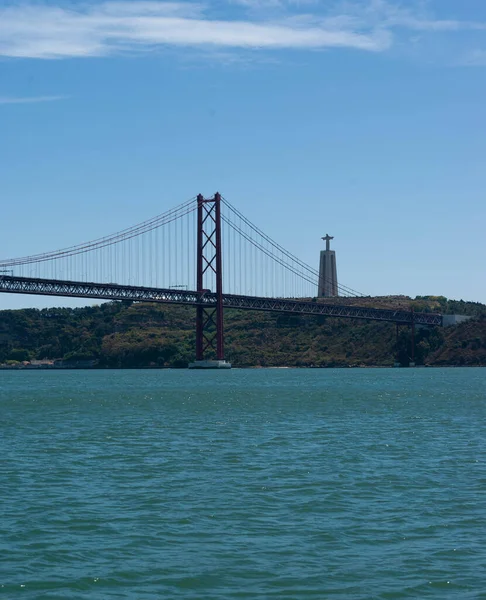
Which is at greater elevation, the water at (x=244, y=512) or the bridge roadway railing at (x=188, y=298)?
the bridge roadway railing at (x=188, y=298)

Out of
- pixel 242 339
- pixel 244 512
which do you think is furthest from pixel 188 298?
pixel 244 512

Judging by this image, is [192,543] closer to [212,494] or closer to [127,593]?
[127,593]

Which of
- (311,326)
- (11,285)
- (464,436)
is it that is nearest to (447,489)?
(464,436)

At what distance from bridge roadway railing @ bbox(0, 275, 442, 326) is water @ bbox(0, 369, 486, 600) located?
178 feet

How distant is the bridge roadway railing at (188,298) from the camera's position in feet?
275

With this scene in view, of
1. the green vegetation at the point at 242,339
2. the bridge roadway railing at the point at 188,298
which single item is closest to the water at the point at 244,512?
the bridge roadway railing at the point at 188,298

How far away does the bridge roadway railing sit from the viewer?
83875mm

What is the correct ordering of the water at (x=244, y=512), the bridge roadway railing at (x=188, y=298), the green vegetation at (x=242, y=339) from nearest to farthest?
1. the water at (x=244, y=512)
2. the bridge roadway railing at (x=188, y=298)
3. the green vegetation at (x=242, y=339)

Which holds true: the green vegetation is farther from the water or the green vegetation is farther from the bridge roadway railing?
the water

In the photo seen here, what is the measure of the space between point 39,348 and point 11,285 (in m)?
67.4

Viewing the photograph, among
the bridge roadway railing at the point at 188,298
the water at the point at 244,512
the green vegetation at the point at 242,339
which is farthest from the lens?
the green vegetation at the point at 242,339

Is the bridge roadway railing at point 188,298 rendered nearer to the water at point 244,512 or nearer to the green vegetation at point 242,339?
the green vegetation at point 242,339

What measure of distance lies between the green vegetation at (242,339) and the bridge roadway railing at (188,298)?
4765 millimetres

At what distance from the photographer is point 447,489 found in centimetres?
1758
